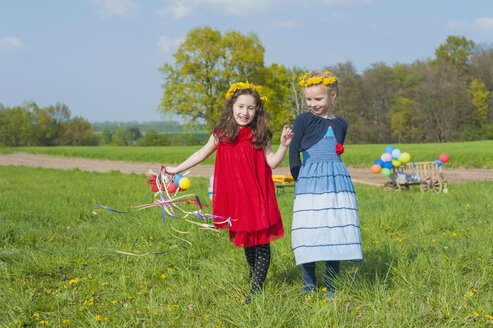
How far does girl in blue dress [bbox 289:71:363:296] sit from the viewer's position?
3012 mm

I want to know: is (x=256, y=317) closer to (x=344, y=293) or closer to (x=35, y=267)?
(x=344, y=293)

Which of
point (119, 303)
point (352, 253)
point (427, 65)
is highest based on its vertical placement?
point (427, 65)

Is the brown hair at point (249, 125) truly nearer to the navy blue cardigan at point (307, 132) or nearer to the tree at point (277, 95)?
the navy blue cardigan at point (307, 132)

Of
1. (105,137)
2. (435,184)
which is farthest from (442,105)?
(105,137)

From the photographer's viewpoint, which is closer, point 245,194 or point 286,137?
point 286,137

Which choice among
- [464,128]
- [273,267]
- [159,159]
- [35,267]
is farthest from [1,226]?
[464,128]

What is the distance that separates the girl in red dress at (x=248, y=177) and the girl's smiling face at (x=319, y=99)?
0.37m

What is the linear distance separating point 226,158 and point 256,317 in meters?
1.21

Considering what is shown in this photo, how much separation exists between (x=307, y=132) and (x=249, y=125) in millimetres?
463

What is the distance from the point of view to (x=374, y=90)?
53812 millimetres

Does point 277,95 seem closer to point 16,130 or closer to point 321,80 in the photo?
point 321,80

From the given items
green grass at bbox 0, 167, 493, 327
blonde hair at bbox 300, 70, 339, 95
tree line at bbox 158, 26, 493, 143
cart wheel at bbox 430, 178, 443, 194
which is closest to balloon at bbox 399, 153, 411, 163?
cart wheel at bbox 430, 178, 443, 194

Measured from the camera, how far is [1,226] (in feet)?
18.0

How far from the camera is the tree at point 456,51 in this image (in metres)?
54.9
